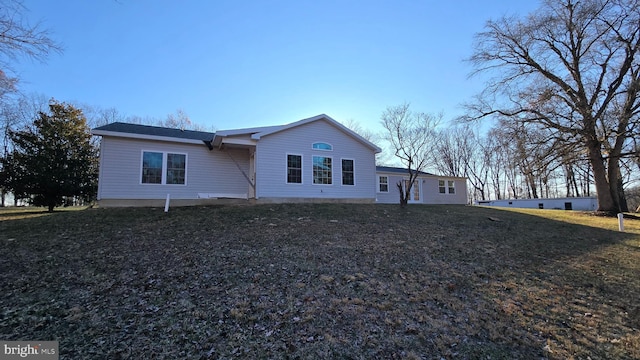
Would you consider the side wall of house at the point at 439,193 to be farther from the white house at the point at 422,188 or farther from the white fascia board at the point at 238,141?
the white fascia board at the point at 238,141

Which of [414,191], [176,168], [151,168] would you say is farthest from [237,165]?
[414,191]

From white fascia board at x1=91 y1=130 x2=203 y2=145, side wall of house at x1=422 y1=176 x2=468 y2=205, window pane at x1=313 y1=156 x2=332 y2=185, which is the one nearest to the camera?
white fascia board at x1=91 y1=130 x2=203 y2=145

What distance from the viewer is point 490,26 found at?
1738 centimetres

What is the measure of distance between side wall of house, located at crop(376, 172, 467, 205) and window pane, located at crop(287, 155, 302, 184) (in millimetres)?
8701

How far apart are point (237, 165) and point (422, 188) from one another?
14752 mm

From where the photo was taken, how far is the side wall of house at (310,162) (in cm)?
1339

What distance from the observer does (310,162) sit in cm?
1431

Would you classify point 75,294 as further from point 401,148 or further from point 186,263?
point 401,148

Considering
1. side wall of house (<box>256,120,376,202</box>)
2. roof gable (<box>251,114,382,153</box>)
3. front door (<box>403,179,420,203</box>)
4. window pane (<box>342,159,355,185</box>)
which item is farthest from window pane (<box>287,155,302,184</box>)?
front door (<box>403,179,420,203</box>)

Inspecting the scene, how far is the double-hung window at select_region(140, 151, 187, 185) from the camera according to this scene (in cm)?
1241

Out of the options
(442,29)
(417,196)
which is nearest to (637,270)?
(442,29)

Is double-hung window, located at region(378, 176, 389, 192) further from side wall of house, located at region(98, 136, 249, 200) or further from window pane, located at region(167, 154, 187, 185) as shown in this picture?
window pane, located at region(167, 154, 187, 185)

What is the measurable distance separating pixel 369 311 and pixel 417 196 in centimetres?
1977

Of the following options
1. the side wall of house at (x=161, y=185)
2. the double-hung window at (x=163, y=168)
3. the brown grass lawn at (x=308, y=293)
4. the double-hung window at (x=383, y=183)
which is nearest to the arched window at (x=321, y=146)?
the side wall of house at (x=161, y=185)
